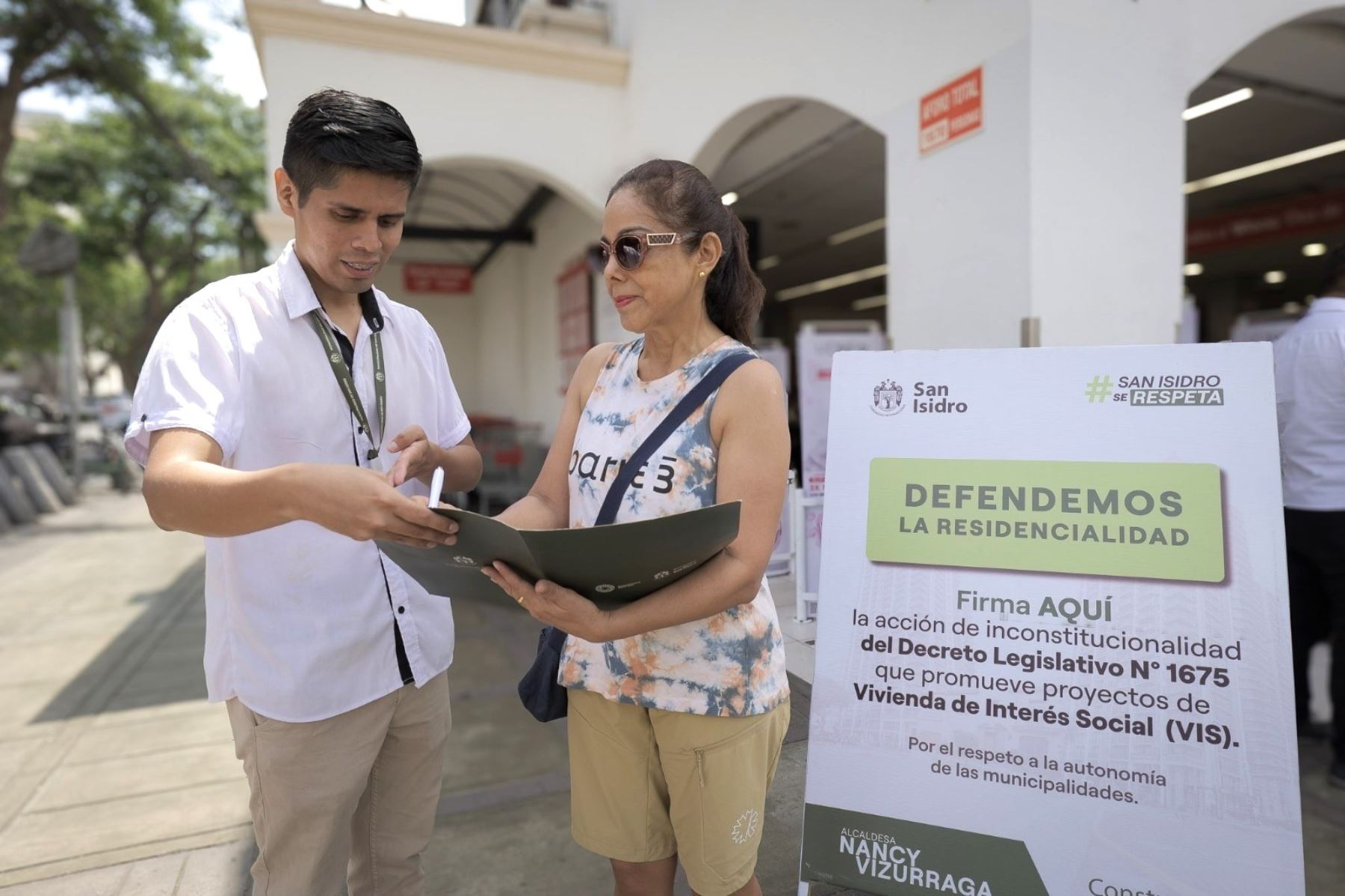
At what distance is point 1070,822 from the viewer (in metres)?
1.54

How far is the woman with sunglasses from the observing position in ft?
4.55

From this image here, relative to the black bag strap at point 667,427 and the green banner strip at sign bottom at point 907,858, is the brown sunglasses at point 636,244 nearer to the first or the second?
the black bag strap at point 667,427

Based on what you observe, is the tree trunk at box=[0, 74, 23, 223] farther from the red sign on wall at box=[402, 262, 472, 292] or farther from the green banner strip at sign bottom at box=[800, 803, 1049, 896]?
the green banner strip at sign bottom at box=[800, 803, 1049, 896]

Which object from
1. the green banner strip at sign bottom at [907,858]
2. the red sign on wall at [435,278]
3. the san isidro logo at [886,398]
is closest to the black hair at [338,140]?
the san isidro logo at [886,398]

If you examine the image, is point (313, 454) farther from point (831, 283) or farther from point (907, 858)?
point (831, 283)

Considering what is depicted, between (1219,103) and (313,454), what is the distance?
7946 millimetres

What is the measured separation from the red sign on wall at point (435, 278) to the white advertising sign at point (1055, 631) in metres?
11.3

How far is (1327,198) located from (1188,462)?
11.6 meters

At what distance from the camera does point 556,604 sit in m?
1.27

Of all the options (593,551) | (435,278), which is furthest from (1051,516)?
(435,278)

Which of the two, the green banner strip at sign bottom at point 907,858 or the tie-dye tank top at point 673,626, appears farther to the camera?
the green banner strip at sign bottom at point 907,858

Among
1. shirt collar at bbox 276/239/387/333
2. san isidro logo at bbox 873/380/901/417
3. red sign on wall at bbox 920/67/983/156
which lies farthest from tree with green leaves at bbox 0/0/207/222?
san isidro logo at bbox 873/380/901/417

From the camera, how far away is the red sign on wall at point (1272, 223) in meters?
10.1

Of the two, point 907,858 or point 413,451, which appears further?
point 907,858
